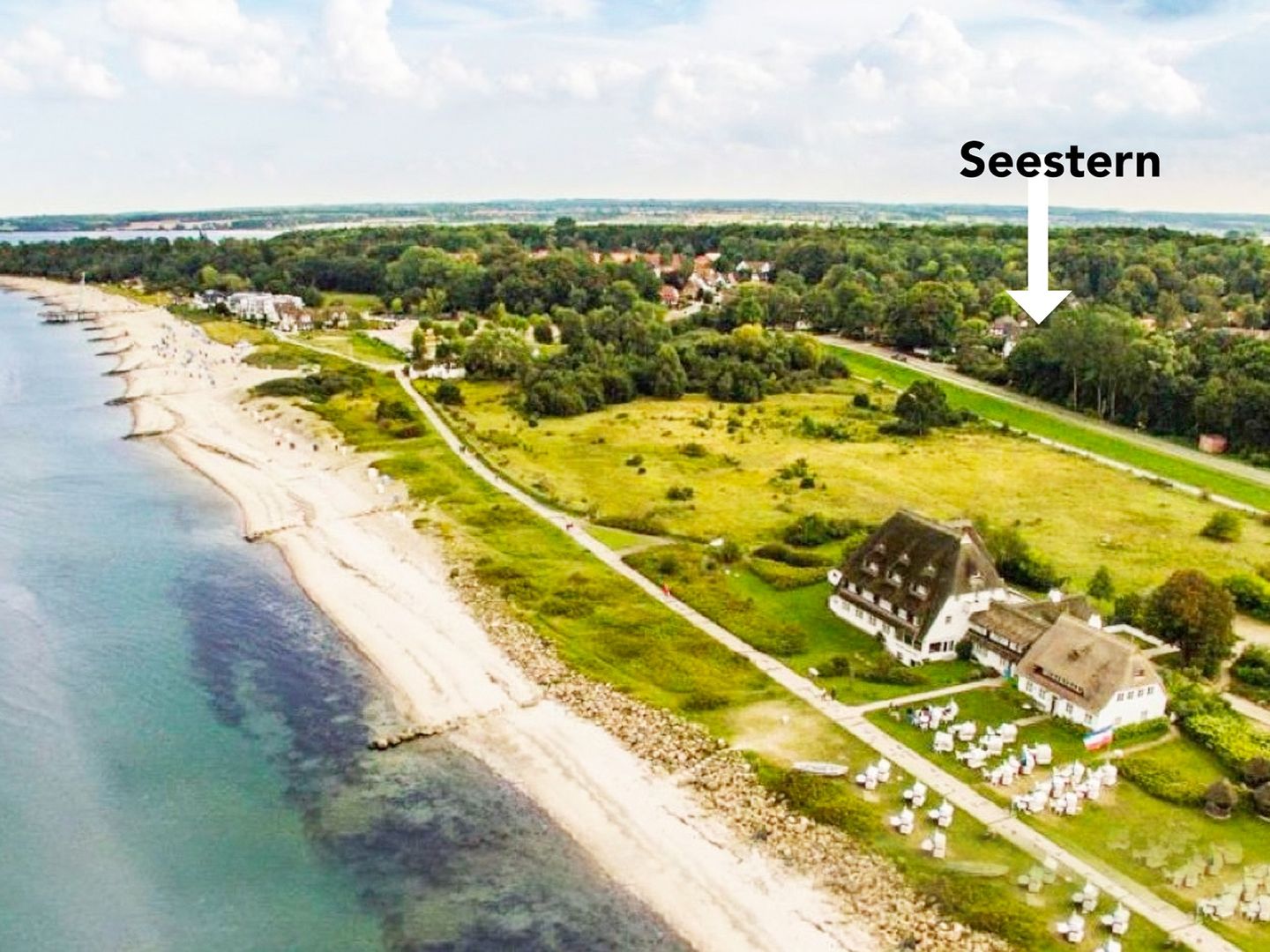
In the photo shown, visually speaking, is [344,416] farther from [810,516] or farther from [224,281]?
[224,281]

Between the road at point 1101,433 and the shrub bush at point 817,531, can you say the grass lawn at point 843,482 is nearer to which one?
the shrub bush at point 817,531

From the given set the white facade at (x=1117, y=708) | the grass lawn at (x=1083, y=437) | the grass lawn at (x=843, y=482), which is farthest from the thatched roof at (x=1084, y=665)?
the grass lawn at (x=1083, y=437)

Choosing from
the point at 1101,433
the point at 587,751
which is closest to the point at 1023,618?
the point at 587,751

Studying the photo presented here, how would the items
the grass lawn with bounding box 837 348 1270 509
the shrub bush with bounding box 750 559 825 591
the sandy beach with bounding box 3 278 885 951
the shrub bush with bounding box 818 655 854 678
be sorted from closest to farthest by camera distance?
the sandy beach with bounding box 3 278 885 951, the shrub bush with bounding box 818 655 854 678, the shrub bush with bounding box 750 559 825 591, the grass lawn with bounding box 837 348 1270 509

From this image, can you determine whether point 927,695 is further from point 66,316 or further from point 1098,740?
point 66,316

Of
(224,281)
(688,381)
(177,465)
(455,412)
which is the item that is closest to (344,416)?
(455,412)

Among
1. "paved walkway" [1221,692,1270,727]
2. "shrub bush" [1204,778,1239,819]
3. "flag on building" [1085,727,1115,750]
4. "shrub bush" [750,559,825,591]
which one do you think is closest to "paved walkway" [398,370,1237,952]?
"shrub bush" [750,559,825,591]

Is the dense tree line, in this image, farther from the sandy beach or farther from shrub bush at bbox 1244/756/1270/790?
shrub bush at bbox 1244/756/1270/790
